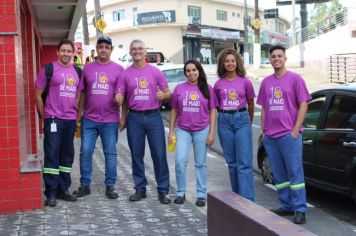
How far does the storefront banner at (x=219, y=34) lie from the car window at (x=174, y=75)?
1448 inches

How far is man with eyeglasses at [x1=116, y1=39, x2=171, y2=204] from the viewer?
20.6ft

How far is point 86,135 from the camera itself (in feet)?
21.2

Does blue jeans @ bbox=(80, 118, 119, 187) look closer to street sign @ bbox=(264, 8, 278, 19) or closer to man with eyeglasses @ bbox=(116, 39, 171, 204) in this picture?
man with eyeglasses @ bbox=(116, 39, 171, 204)

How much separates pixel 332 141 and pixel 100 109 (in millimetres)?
2883

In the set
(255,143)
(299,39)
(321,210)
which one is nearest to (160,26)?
(299,39)

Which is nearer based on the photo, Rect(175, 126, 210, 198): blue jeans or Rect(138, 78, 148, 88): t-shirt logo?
Rect(138, 78, 148, 88): t-shirt logo

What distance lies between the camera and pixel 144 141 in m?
6.47

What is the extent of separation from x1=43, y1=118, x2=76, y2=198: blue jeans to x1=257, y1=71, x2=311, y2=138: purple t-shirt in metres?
2.34

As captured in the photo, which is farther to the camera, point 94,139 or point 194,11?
point 194,11

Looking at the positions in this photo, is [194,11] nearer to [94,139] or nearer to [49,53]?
[49,53]

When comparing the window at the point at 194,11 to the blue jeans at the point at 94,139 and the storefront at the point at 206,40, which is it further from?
the blue jeans at the point at 94,139

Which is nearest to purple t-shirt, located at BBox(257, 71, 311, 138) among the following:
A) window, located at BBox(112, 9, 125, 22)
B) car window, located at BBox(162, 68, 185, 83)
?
car window, located at BBox(162, 68, 185, 83)

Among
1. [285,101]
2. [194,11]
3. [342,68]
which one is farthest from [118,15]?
Result: [285,101]

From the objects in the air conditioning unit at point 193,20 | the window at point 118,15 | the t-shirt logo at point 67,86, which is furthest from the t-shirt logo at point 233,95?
the window at point 118,15
